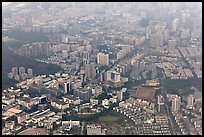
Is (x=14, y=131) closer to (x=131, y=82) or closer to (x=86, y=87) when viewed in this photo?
(x=86, y=87)

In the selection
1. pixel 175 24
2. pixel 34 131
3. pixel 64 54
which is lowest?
pixel 34 131

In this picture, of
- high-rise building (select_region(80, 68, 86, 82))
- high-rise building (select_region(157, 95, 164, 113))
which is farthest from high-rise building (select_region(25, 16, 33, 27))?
high-rise building (select_region(157, 95, 164, 113))

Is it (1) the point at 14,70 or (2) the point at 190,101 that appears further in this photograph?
(1) the point at 14,70

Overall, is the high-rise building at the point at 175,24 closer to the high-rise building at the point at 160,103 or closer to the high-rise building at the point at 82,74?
the high-rise building at the point at 82,74

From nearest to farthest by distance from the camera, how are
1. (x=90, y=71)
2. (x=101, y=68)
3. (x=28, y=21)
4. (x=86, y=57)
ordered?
(x=90, y=71)
(x=101, y=68)
(x=86, y=57)
(x=28, y=21)

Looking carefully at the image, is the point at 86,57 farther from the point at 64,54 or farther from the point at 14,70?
the point at 14,70

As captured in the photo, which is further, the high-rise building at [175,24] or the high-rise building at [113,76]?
the high-rise building at [175,24]

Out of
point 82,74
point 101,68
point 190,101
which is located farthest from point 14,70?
point 190,101

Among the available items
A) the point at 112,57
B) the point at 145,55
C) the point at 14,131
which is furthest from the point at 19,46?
the point at 14,131

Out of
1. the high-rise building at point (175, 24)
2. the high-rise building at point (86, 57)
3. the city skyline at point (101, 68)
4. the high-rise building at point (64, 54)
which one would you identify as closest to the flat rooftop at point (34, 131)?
the city skyline at point (101, 68)
